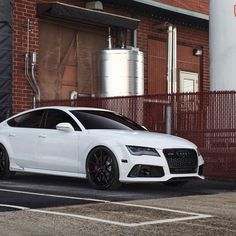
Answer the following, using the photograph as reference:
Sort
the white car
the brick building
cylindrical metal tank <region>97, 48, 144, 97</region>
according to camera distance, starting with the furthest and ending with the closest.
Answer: cylindrical metal tank <region>97, 48, 144, 97</region>
the brick building
the white car

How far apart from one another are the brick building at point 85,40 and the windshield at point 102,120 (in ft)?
15.2

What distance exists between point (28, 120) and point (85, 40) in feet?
21.2

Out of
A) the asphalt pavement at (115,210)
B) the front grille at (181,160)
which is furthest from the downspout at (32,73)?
the front grille at (181,160)

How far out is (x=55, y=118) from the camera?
1158 centimetres

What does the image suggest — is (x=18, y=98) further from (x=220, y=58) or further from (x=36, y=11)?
(x=220, y=58)

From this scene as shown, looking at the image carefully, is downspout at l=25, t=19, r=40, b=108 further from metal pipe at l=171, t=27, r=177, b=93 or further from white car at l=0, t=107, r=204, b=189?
metal pipe at l=171, t=27, r=177, b=93

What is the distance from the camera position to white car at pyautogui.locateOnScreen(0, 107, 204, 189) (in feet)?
33.3

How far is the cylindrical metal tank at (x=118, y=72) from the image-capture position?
16.7 m

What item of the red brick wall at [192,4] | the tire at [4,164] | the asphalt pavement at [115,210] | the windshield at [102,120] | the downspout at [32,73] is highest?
the red brick wall at [192,4]

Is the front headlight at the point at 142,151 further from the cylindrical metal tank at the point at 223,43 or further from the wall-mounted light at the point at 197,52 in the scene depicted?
the wall-mounted light at the point at 197,52

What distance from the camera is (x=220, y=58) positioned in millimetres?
13820

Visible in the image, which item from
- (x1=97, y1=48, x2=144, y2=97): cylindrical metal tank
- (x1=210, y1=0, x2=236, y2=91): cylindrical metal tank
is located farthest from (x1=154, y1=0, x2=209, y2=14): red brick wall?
(x1=210, y1=0, x2=236, y2=91): cylindrical metal tank

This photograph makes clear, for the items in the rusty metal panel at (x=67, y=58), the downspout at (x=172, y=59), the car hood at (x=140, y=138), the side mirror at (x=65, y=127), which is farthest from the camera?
the downspout at (x=172, y=59)

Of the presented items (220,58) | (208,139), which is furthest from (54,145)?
(220,58)
